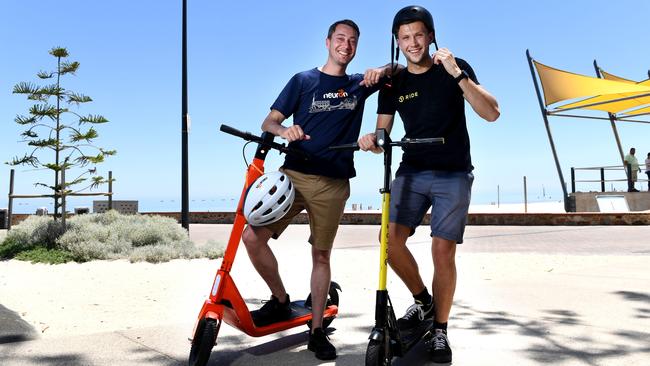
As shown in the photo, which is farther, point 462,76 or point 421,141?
point 462,76

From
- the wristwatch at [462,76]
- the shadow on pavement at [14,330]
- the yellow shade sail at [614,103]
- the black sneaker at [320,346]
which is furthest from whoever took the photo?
the yellow shade sail at [614,103]

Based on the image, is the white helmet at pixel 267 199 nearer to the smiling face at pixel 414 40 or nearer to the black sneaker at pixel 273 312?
the black sneaker at pixel 273 312

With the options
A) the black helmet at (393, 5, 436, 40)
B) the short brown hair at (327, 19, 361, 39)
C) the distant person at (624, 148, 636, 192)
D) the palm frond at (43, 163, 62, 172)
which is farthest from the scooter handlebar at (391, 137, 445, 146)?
the distant person at (624, 148, 636, 192)

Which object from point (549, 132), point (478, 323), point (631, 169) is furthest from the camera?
point (631, 169)

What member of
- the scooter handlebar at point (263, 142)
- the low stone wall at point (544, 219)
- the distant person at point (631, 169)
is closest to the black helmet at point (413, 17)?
the scooter handlebar at point (263, 142)

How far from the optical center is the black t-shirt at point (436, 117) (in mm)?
3143

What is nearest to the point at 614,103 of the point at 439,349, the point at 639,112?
the point at 639,112

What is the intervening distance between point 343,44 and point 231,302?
5.36 feet

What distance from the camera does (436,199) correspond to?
10.4ft

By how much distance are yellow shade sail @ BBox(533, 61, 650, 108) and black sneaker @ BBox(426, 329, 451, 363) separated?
49.9 feet

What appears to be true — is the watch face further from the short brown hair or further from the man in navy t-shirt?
the short brown hair

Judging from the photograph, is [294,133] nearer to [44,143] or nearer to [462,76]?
[462,76]

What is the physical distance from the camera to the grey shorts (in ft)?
10.2

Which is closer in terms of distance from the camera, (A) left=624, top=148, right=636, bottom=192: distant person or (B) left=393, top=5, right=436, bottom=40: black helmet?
(B) left=393, top=5, right=436, bottom=40: black helmet
